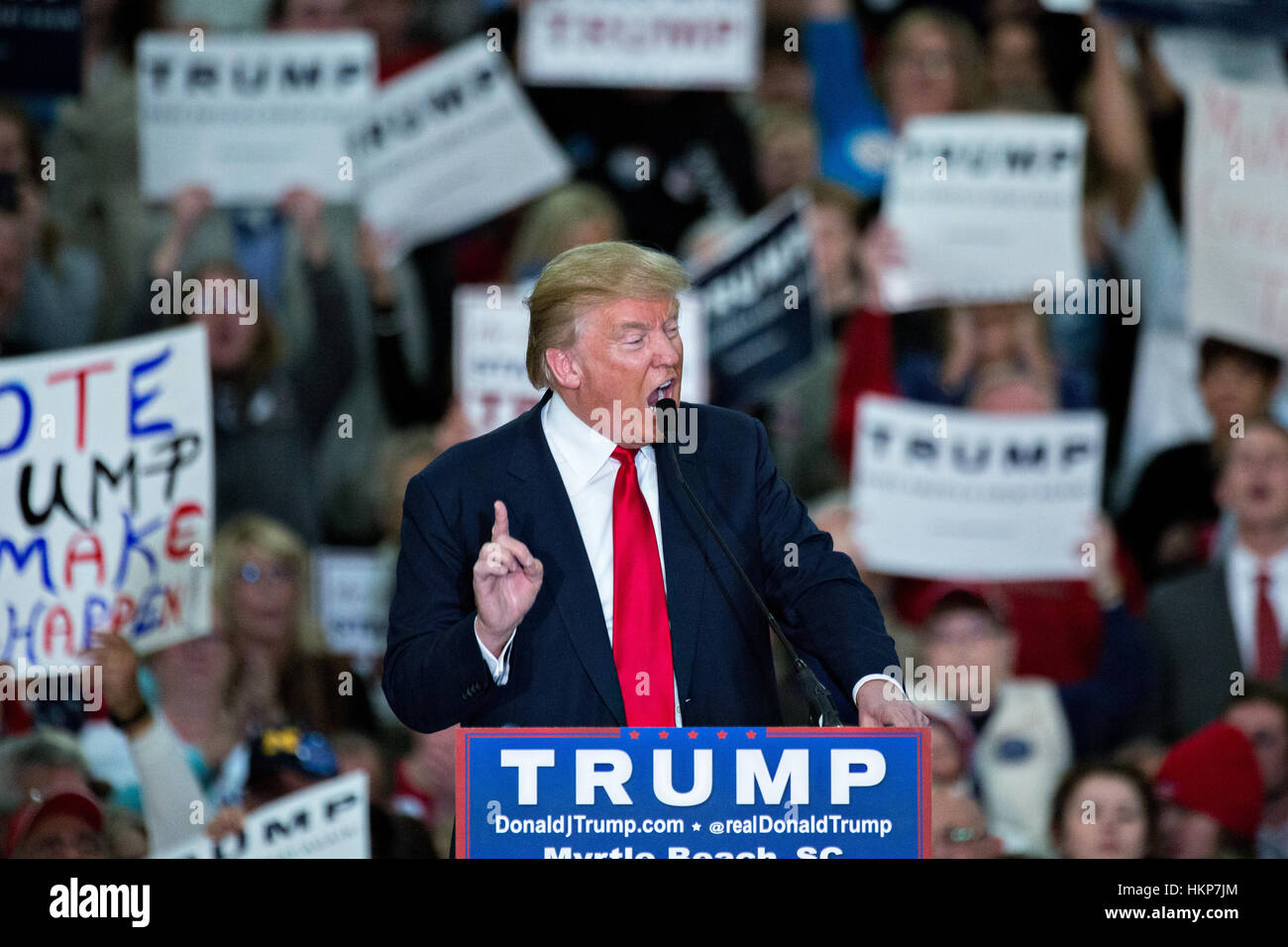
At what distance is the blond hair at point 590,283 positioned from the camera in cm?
280

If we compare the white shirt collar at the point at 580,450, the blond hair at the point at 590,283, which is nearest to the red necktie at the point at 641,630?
the white shirt collar at the point at 580,450

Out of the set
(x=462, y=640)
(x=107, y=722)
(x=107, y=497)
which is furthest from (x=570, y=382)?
(x=107, y=722)

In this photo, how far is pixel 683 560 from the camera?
2.84 metres

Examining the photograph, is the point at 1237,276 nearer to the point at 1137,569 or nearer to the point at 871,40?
the point at 1137,569

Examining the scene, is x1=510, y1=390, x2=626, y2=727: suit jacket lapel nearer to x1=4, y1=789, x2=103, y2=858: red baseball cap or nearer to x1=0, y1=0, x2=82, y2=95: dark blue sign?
x1=4, y1=789, x2=103, y2=858: red baseball cap

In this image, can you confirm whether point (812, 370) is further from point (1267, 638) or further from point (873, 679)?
point (873, 679)

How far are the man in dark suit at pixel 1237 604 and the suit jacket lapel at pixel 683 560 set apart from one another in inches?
132

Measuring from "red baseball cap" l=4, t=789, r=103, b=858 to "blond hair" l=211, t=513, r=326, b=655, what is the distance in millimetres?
930

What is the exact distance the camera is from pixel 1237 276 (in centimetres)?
621

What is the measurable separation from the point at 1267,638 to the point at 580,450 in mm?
3708

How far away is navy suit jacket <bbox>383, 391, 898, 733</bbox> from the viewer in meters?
2.78

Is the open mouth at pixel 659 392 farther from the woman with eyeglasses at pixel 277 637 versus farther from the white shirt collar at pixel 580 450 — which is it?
the woman with eyeglasses at pixel 277 637

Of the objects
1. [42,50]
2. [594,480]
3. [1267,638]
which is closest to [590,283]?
[594,480]
